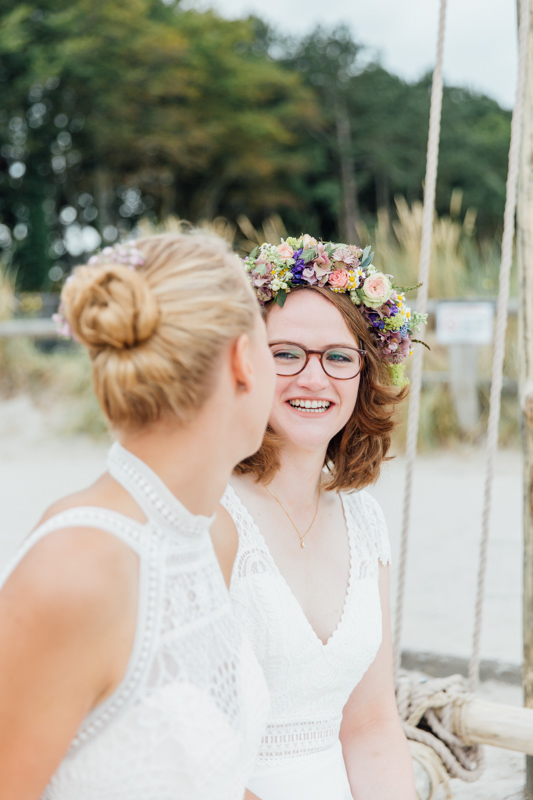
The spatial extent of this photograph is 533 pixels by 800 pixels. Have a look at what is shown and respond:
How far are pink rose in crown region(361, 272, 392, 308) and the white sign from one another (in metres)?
5.15

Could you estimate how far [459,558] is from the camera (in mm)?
4867

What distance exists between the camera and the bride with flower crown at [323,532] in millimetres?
1558

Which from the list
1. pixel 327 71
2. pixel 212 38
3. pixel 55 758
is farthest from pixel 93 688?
pixel 327 71

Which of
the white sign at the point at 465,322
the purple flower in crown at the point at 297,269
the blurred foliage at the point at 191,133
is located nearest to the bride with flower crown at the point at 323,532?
the purple flower in crown at the point at 297,269

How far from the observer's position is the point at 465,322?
6789 millimetres

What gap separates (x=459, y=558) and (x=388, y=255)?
11.1 ft

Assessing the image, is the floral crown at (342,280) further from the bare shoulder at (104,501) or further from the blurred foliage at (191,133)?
the blurred foliage at (191,133)

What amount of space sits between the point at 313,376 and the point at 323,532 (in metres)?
0.38

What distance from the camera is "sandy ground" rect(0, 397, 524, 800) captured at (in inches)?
139

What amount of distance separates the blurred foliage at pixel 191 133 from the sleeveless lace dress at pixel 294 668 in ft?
43.6

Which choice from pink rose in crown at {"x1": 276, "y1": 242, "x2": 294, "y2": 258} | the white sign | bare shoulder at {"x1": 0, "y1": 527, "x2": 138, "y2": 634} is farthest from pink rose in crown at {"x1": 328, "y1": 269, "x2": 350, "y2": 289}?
the white sign

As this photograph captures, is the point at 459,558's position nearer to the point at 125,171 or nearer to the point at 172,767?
the point at 172,767

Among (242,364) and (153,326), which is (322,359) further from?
(153,326)

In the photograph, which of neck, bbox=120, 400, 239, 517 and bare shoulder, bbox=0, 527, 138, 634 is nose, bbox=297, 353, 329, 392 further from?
bare shoulder, bbox=0, 527, 138, 634
